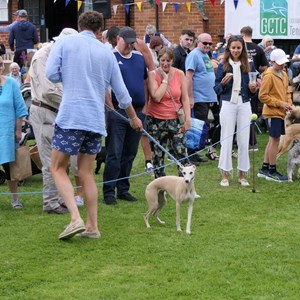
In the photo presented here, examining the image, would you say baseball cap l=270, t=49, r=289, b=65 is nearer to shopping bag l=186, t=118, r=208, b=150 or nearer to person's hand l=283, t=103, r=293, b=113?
person's hand l=283, t=103, r=293, b=113

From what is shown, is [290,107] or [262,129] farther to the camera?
[262,129]

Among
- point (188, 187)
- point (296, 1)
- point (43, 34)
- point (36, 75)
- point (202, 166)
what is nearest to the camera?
point (188, 187)

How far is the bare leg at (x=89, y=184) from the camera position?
7441 millimetres

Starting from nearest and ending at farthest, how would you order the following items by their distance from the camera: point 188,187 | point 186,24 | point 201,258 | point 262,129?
point 201,258 → point 188,187 → point 262,129 → point 186,24

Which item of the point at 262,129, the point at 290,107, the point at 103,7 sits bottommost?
the point at 262,129

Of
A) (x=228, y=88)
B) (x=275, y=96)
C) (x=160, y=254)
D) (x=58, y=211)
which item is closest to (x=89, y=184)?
(x=160, y=254)

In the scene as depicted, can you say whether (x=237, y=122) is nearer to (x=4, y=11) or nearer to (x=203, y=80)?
(x=203, y=80)

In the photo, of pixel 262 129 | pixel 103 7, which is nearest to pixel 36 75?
pixel 262 129

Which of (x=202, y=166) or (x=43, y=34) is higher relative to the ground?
(x=43, y=34)

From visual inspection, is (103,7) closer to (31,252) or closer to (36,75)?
(36,75)

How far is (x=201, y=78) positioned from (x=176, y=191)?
15.7 ft

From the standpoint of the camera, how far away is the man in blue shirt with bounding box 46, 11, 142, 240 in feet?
23.4

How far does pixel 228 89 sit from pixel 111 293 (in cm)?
473

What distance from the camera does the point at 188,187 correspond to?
25.5ft
